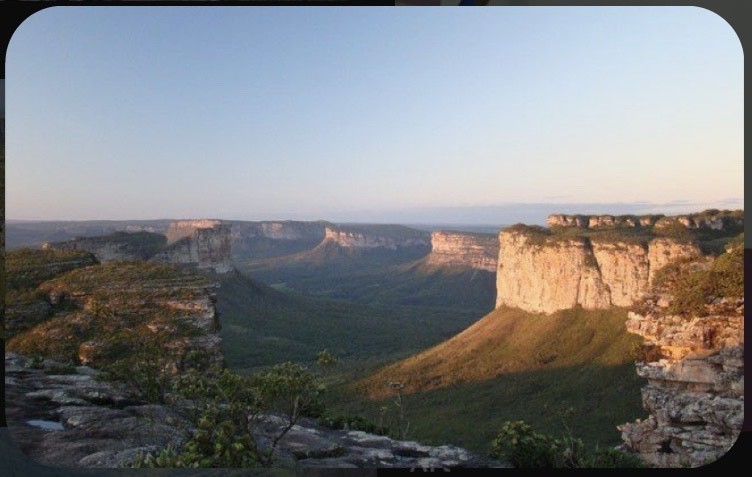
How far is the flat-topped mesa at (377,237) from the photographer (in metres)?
64.6

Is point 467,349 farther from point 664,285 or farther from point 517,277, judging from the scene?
point 664,285

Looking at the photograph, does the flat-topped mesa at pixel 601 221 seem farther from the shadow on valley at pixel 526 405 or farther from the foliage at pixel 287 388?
the foliage at pixel 287 388

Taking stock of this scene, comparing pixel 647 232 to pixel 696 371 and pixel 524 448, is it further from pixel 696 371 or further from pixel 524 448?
pixel 524 448

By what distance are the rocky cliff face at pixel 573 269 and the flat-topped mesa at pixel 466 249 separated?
19400 millimetres

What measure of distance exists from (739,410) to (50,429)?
7699mm

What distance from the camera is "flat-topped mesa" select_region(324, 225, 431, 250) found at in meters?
64.6

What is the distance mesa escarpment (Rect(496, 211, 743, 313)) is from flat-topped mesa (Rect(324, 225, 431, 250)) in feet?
115

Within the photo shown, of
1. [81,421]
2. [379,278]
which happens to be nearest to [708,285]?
[81,421]

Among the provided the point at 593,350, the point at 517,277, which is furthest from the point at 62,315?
the point at 517,277

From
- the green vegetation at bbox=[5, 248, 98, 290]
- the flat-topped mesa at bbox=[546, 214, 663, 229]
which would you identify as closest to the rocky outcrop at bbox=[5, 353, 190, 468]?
the green vegetation at bbox=[5, 248, 98, 290]

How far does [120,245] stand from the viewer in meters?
27.1

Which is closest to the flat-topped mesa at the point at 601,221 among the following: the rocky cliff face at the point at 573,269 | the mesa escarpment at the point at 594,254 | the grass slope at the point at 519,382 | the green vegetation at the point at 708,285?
the mesa escarpment at the point at 594,254

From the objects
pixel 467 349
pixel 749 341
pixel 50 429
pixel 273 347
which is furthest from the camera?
pixel 273 347

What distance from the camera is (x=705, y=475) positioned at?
5.55m
